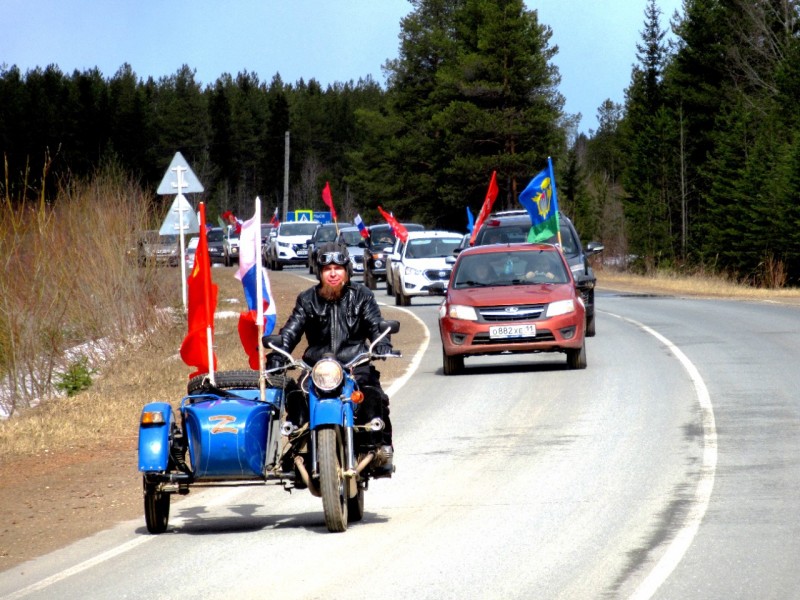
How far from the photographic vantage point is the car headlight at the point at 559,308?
61.2 ft

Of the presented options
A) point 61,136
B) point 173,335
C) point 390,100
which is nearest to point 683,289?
point 173,335

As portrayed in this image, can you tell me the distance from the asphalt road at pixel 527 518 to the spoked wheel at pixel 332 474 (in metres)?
0.17

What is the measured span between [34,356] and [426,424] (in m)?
A: 7.73

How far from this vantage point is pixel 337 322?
30.1 feet

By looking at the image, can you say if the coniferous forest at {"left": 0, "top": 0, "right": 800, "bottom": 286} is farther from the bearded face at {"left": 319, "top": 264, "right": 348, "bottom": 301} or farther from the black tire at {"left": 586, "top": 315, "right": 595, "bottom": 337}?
the bearded face at {"left": 319, "top": 264, "right": 348, "bottom": 301}

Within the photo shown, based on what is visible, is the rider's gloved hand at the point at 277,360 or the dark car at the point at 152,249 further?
the dark car at the point at 152,249

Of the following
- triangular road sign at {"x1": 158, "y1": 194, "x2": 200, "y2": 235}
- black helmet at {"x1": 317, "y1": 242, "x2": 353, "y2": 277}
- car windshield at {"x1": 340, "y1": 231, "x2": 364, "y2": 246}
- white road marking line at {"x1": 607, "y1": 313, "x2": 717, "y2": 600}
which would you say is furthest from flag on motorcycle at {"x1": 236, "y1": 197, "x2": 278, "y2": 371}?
car windshield at {"x1": 340, "y1": 231, "x2": 364, "y2": 246}

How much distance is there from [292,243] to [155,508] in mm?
50257

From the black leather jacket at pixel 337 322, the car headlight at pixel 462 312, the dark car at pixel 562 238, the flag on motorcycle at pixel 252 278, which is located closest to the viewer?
the black leather jacket at pixel 337 322

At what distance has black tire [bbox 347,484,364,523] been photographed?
9188mm

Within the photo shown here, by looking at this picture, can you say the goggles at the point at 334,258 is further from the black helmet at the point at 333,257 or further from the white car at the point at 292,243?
the white car at the point at 292,243

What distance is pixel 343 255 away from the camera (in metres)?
9.12

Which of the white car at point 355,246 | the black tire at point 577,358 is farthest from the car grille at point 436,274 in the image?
the black tire at point 577,358

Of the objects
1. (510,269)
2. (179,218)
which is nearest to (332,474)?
(510,269)
